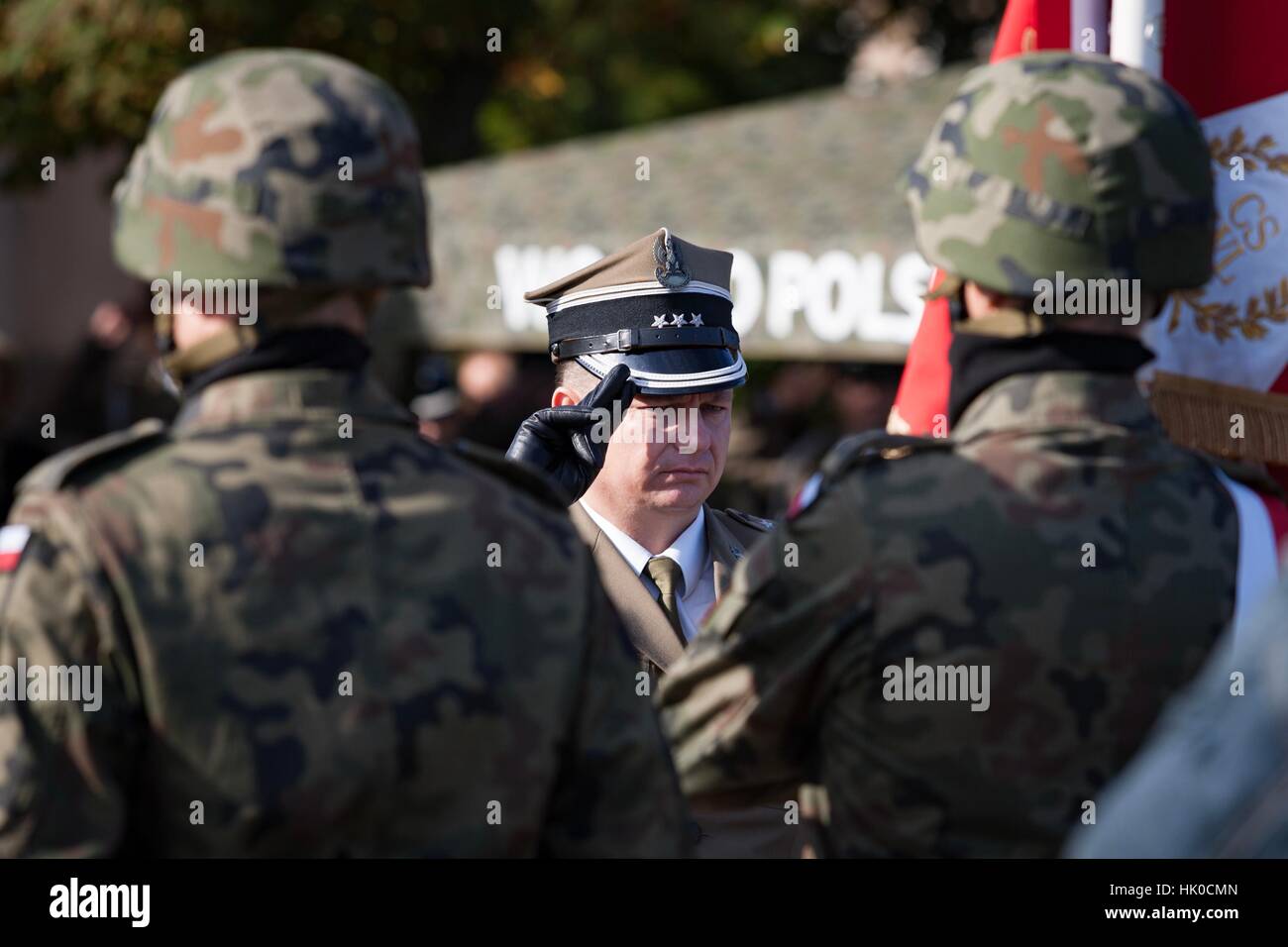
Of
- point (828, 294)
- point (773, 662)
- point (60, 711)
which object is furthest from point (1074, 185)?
point (828, 294)

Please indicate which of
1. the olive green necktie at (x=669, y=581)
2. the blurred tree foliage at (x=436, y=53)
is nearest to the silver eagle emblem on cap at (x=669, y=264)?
the olive green necktie at (x=669, y=581)

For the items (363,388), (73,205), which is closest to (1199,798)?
(363,388)

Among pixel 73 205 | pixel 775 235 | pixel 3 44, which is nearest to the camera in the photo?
pixel 775 235

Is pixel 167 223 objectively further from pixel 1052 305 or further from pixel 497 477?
pixel 1052 305

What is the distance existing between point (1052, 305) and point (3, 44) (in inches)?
441

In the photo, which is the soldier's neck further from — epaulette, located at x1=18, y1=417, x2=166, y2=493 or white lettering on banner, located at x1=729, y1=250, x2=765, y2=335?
white lettering on banner, located at x1=729, y1=250, x2=765, y2=335

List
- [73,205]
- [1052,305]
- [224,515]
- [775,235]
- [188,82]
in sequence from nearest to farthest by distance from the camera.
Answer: [224,515] → [188,82] → [1052,305] → [775,235] → [73,205]

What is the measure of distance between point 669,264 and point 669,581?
690mm

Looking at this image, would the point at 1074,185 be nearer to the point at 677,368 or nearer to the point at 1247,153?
the point at 1247,153

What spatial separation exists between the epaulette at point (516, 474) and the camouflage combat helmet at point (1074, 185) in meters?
0.61

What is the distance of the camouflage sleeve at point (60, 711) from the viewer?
81.0 inches

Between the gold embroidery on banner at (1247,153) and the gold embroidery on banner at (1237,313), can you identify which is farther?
the gold embroidery on banner at (1247,153)

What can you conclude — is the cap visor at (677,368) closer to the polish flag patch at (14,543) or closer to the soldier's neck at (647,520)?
the soldier's neck at (647,520)

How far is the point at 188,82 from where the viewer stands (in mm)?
2293
